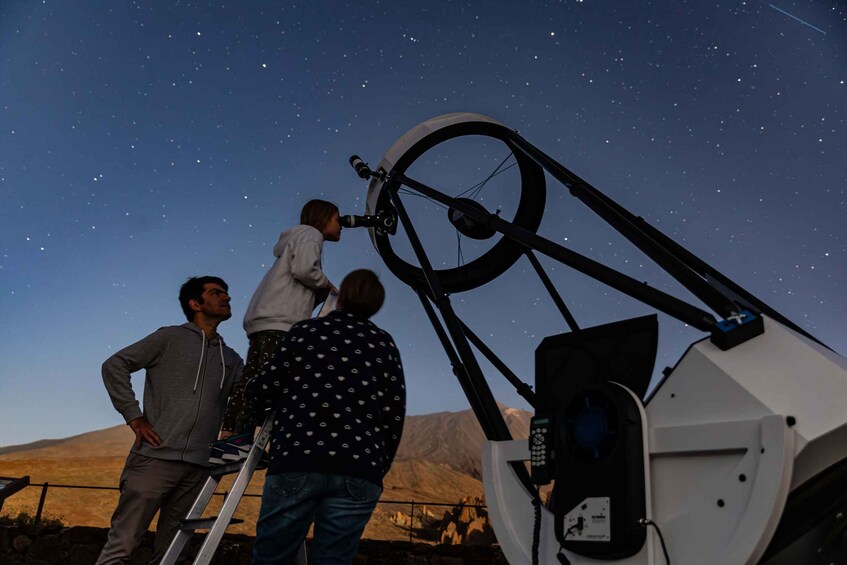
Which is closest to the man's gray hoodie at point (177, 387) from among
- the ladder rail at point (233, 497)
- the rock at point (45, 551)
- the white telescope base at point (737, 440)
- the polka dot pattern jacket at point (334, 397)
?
the ladder rail at point (233, 497)

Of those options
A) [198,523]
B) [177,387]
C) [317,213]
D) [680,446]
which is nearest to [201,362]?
[177,387]

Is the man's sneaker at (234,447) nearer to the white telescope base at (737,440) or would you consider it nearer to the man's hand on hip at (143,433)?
the man's hand on hip at (143,433)

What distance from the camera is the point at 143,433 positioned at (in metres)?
2.64

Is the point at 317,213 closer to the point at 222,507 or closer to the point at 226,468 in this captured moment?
the point at 226,468

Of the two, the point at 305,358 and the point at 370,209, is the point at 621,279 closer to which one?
the point at 305,358

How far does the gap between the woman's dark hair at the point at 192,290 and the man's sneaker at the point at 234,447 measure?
2.91 feet

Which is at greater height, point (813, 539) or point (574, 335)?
point (574, 335)

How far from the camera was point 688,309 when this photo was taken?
5.30 ft

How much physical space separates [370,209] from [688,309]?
2.23 metres

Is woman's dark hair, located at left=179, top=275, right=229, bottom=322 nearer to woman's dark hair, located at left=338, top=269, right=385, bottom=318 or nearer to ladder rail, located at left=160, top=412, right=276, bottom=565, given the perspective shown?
ladder rail, located at left=160, top=412, right=276, bottom=565

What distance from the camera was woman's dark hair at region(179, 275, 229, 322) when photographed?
10.3ft

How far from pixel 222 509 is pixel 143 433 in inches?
25.2

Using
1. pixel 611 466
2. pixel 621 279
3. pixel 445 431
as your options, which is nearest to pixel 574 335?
pixel 621 279

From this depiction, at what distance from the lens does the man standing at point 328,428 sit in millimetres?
1959
